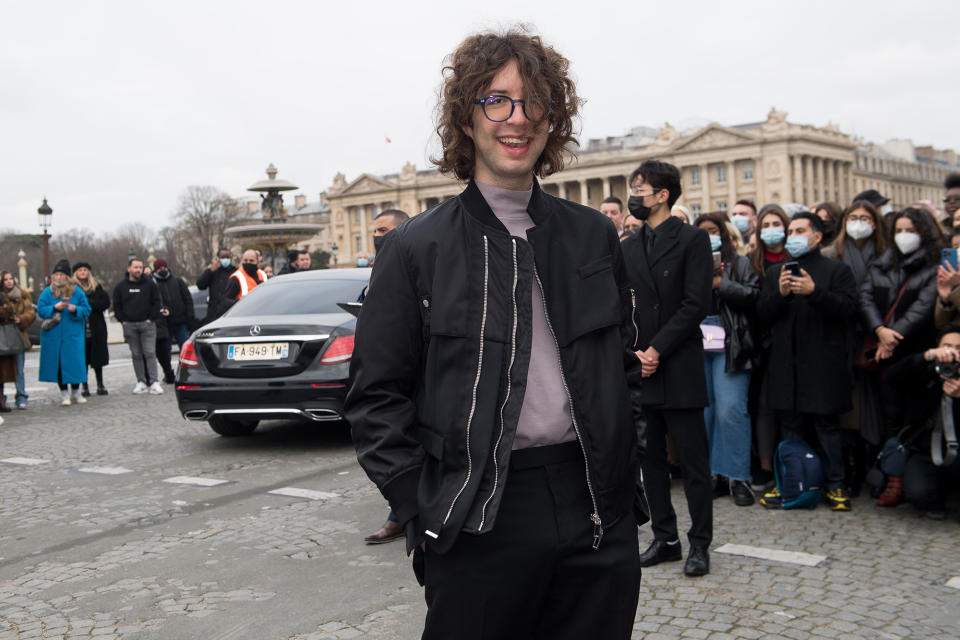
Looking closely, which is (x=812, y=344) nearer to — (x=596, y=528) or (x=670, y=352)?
(x=670, y=352)

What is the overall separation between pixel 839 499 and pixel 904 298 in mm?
1409

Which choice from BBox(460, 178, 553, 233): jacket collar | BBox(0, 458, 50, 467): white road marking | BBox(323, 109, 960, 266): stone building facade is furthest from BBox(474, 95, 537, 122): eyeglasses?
BBox(323, 109, 960, 266): stone building facade

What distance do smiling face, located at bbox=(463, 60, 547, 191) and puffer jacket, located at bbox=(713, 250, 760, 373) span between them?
450cm

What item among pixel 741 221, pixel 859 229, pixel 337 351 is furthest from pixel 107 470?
pixel 859 229

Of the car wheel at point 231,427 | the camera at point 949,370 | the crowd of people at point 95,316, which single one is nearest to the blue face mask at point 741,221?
the camera at point 949,370

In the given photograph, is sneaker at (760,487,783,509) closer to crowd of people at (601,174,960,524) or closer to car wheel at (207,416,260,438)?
crowd of people at (601,174,960,524)

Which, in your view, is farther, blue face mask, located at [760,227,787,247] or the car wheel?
the car wheel

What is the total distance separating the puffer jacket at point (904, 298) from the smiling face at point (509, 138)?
4.70 meters

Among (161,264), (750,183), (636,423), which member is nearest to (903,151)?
(750,183)

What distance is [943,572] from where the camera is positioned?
4.93 metres

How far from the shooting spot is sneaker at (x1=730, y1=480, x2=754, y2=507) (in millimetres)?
6549

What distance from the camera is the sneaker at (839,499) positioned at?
6.30 m

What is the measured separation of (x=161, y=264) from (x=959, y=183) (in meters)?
12.7

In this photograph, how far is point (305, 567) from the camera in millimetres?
5336
